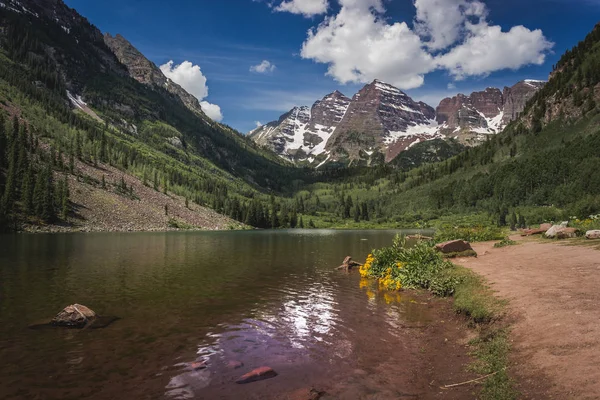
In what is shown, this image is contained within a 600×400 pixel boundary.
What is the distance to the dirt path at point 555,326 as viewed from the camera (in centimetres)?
1013

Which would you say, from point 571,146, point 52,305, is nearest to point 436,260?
point 52,305

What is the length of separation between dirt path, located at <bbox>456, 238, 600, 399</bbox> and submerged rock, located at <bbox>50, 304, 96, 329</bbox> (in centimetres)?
2057

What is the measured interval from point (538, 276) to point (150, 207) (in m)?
176

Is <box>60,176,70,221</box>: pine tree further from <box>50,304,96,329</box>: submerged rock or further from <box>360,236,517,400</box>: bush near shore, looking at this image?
<box>50,304,96,329</box>: submerged rock

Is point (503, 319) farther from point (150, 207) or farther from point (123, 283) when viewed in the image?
point (150, 207)

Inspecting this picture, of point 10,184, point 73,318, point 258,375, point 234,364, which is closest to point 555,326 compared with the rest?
point 258,375

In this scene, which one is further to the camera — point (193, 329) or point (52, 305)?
point (52, 305)

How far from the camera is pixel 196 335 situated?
18.7 meters

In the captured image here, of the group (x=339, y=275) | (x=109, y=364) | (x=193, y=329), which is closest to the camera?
(x=109, y=364)

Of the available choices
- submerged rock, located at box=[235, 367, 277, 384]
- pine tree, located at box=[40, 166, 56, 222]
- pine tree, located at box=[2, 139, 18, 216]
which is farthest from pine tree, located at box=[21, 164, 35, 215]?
submerged rock, located at box=[235, 367, 277, 384]

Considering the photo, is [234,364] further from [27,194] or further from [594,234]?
[27,194]

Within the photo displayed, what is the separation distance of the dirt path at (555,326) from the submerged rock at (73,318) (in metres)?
20.6

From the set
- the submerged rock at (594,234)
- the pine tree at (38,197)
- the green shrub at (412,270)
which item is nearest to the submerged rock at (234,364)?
the green shrub at (412,270)

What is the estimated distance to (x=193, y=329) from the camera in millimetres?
19703
